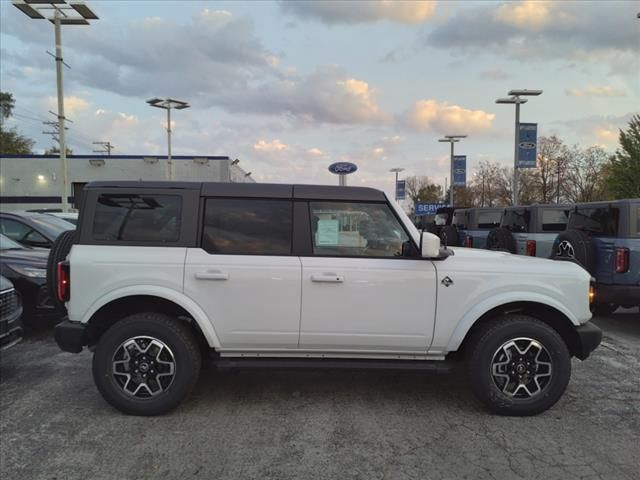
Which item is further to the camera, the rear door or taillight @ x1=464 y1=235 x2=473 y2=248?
taillight @ x1=464 y1=235 x2=473 y2=248

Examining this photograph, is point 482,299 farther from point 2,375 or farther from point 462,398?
point 2,375

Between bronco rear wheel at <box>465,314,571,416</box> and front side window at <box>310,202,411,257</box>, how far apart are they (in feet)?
3.37

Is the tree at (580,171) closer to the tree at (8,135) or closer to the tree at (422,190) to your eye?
the tree at (422,190)

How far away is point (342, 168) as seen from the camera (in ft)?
40.7

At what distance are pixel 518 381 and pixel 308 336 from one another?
1.75 metres

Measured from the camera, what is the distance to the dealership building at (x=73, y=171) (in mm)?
34844

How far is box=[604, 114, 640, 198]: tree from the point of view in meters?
29.5

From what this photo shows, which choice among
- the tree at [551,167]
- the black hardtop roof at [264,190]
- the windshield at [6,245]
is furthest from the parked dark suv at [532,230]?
the tree at [551,167]

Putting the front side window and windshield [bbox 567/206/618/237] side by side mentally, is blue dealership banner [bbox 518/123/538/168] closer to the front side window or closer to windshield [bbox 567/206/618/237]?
windshield [bbox 567/206/618/237]

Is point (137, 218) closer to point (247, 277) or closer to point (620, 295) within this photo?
point (247, 277)

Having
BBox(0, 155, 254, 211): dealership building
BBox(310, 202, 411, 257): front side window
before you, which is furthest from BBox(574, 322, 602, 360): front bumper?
BBox(0, 155, 254, 211): dealership building

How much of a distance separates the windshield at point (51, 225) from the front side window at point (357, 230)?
19.6 feet

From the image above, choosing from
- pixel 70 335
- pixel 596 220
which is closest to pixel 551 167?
pixel 596 220

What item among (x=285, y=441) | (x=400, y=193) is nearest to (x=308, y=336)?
(x=285, y=441)
